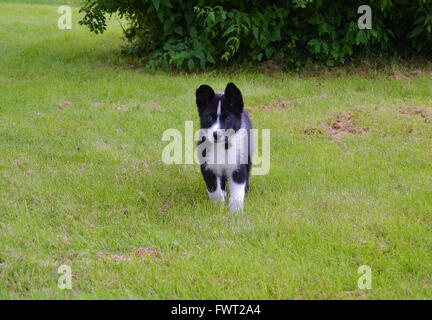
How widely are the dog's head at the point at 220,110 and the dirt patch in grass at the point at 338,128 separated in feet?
9.05

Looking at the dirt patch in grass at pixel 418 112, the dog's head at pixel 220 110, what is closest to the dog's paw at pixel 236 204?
the dog's head at pixel 220 110

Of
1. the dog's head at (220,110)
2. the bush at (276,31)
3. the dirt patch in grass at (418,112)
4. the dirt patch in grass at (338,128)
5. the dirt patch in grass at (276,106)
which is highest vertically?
the bush at (276,31)

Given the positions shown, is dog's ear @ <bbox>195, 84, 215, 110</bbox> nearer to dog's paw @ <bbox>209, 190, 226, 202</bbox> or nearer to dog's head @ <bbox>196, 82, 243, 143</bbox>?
dog's head @ <bbox>196, 82, 243, 143</bbox>

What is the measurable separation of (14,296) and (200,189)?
241cm

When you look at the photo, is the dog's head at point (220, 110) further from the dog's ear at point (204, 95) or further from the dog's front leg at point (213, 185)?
the dog's front leg at point (213, 185)

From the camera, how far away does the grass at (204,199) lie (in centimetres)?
365

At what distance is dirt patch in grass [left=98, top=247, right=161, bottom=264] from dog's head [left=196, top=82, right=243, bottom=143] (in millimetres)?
1115

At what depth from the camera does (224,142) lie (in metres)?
4.52

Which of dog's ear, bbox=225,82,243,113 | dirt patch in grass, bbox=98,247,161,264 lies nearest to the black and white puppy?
dog's ear, bbox=225,82,243,113

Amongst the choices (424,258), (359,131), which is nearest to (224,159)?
(424,258)

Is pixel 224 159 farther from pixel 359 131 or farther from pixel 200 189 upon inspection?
pixel 359 131

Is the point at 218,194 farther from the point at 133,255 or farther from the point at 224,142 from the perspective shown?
the point at 133,255

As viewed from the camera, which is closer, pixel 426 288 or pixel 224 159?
pixel 426 288
